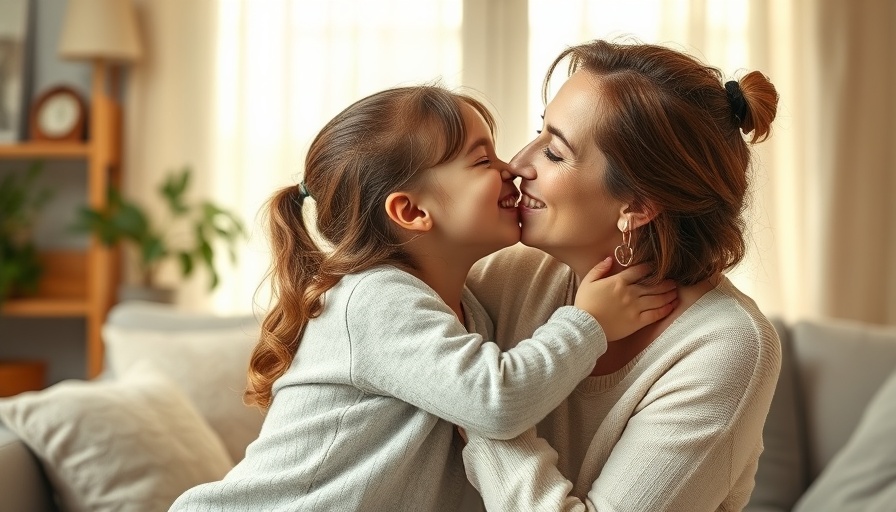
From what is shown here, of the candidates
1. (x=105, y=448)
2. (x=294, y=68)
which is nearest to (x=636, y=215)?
(x=105, y=448)

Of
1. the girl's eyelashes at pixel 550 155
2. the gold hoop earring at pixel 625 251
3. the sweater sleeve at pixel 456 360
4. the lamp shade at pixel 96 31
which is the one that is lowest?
the sweater sleeve at pixel 456 360

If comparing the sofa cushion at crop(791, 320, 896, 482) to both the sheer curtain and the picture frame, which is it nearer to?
the sheer curtain

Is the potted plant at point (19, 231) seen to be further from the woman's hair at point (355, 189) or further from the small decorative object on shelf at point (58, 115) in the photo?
the woman's hair at point (355, 189)

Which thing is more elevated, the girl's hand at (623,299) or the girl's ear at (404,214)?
the girl's ear at (404,214)

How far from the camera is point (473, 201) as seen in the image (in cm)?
154

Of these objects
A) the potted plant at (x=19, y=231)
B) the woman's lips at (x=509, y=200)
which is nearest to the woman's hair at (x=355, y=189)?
the woman's lips at (x=509, y=200)

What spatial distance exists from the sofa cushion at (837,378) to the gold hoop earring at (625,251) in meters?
1.53

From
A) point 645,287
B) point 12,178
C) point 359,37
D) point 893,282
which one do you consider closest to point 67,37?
point 12,178

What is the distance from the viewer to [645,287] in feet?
4.99

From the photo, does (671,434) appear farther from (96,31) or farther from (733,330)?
(96,31)

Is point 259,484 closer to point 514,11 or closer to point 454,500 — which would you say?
point 454,500

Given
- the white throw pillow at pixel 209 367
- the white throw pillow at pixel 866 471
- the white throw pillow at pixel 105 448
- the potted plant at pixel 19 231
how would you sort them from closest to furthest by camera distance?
the white throw pillow at pixel 105 448 < the white throw pillow at pixel 866 471 < the white throw pillow at pixel 209 367 < the potted plant at pixel 19 231

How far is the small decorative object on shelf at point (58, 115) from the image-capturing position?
413 cm

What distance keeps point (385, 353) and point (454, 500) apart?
0.30m
